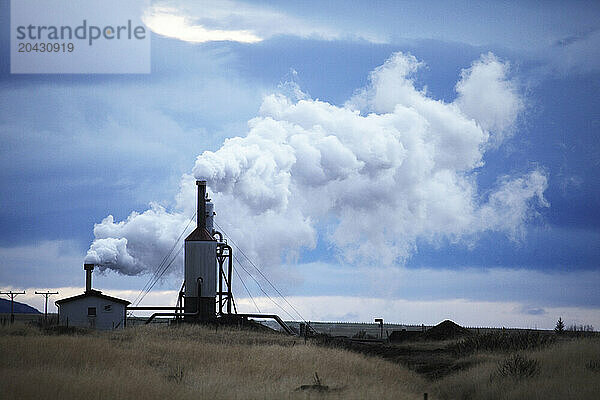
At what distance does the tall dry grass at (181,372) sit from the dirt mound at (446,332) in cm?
2206

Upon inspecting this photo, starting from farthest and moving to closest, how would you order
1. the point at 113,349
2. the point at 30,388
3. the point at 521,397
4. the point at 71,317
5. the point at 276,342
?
the point at 71,317
the point at 276,342
the point at 113,349
the point at 521,397
the point at 30,388

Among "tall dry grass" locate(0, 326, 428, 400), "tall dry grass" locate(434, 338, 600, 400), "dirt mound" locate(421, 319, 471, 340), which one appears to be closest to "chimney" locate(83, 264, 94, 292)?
"tall dry grass" locate(0, 326, 428, 400)

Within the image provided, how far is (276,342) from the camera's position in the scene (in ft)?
146

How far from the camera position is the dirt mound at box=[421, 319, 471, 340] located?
57.4m

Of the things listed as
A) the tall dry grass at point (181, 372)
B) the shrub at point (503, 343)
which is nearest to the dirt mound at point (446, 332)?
the shrub at point (503, 343)

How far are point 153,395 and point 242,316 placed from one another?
121 feet

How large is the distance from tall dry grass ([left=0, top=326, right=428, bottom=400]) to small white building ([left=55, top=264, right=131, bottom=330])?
1148 cm

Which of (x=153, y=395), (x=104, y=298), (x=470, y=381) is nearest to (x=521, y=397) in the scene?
(x=470, y=381)

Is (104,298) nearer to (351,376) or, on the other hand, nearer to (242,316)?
(242,316)

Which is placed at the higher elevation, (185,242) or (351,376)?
(185,242)

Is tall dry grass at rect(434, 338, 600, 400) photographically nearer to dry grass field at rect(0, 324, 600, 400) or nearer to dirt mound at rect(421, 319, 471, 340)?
dry grass field at rect(0, 324, 600, 400)

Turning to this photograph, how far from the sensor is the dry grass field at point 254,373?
2177cm

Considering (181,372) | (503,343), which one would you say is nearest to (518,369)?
(181,372)

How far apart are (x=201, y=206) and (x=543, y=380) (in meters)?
37.2
